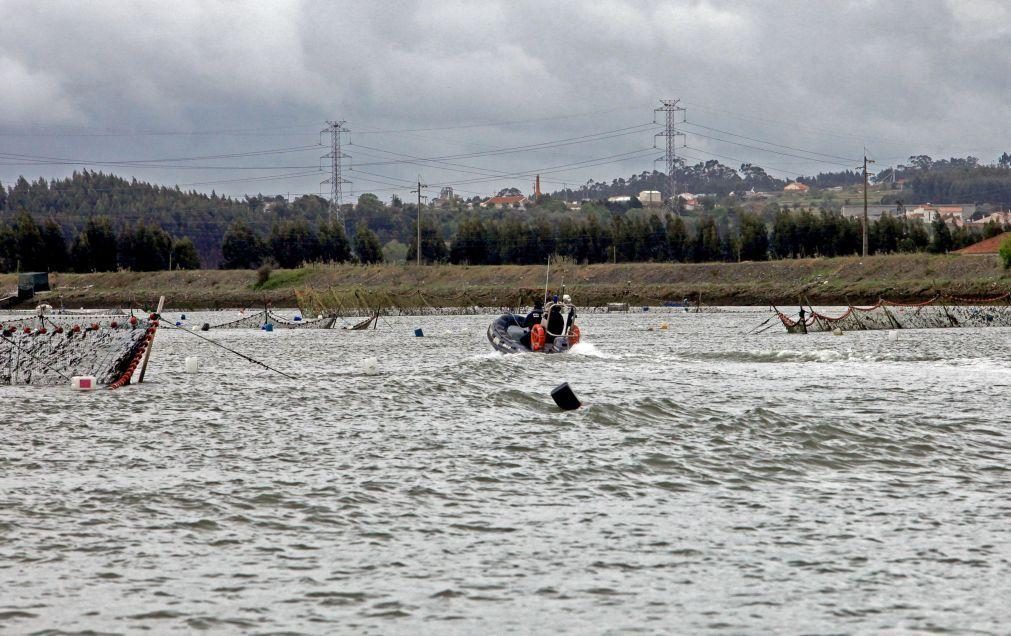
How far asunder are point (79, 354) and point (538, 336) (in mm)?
14618

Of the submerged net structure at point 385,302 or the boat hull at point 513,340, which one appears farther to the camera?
the submerged net structure at point 385,302

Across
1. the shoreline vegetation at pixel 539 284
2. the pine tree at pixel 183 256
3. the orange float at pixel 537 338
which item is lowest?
the orange float at pixel 537 338

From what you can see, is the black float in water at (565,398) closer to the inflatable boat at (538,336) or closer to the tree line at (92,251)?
the inflatable boat at (538,336)

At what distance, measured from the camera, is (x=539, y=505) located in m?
13.4

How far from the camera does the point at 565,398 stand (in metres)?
22.2

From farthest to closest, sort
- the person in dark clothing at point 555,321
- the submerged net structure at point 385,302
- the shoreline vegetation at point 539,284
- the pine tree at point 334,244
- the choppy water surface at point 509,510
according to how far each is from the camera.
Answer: the pine tree at point 334,244, the shoreline vegetation at point 539,284, the submerged net structure at point 385,302, the person in dark clothing at point 555,321, the choppy water surface at point 509,510

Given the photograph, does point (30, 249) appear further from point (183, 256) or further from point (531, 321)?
point (531, 321)

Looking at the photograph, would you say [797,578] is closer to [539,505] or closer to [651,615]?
[651,615]

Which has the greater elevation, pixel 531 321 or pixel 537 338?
pixel 531 321

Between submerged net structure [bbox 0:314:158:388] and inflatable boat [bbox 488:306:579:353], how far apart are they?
1303cm

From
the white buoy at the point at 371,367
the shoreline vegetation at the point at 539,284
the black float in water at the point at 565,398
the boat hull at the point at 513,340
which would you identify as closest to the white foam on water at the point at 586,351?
the boat hull at the point at 513,340

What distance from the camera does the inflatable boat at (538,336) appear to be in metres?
38.0

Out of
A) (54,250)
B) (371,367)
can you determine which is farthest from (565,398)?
(54,250)

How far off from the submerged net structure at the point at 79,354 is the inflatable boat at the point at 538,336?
13034 millimetres
